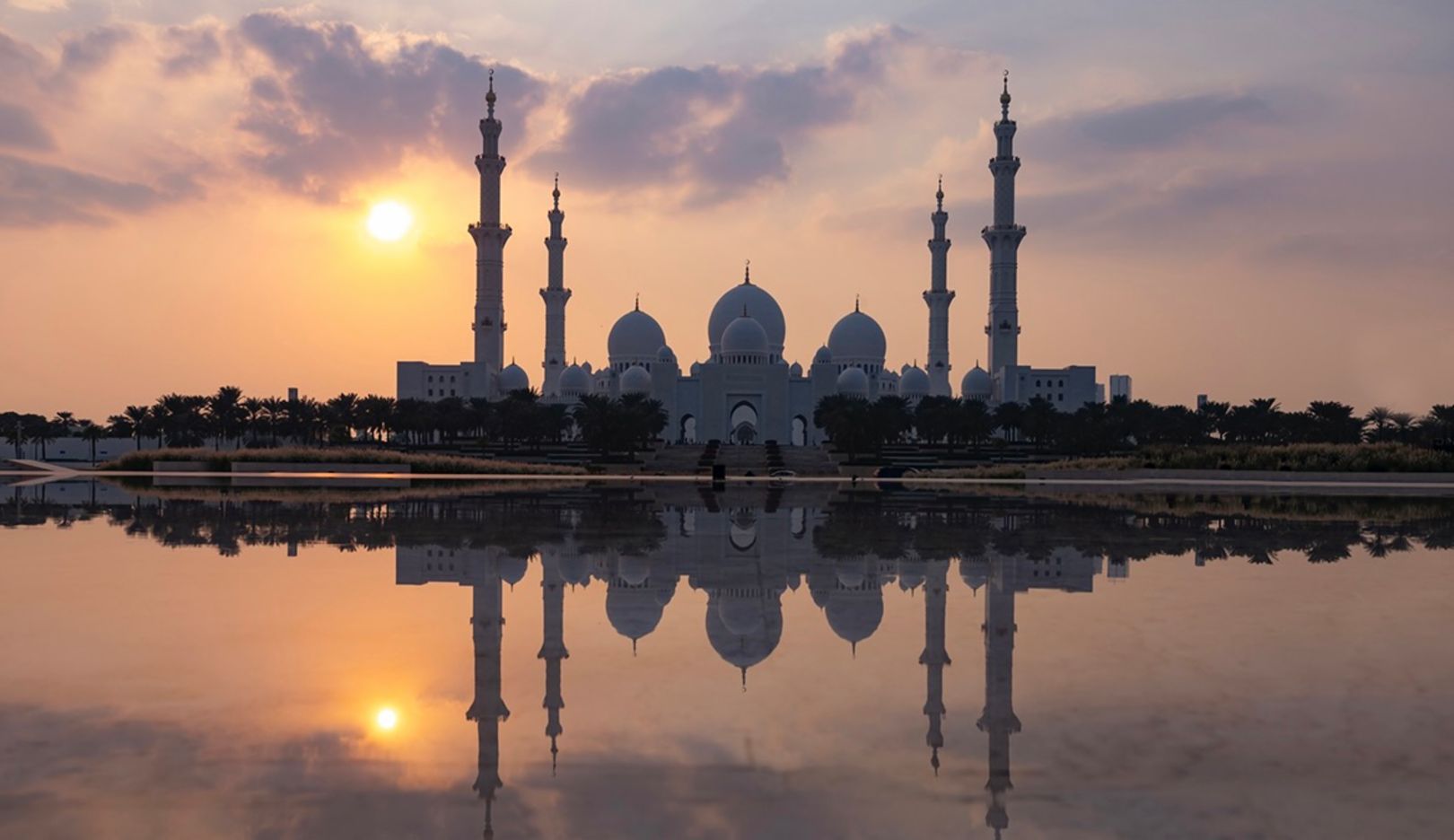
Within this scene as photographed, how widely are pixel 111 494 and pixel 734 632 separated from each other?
25.3 meters

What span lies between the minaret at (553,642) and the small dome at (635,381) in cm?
7622

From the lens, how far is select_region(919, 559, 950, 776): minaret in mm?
6677

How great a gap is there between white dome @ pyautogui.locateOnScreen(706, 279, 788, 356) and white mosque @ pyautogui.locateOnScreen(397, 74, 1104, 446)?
4.0 inches

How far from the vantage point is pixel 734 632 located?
9.70 metres

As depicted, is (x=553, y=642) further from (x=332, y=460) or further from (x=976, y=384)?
(x=976, y=384)

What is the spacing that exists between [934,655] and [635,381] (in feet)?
272

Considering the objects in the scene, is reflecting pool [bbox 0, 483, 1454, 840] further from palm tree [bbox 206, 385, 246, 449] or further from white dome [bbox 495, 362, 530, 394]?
white dome [bbox 495, 362, 530, 394]

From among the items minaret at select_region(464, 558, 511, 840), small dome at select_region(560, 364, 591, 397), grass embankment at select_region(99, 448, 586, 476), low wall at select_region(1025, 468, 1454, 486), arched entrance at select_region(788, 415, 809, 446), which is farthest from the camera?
small dome at select_region(560, 364, 591, 397)

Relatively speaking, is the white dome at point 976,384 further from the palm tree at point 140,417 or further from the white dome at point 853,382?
the palm tree at point 140,417

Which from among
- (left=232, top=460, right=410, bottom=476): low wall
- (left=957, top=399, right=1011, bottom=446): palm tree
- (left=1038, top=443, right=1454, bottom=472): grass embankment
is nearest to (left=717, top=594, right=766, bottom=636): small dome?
(left=232, top=460, right=410, bottom=476): low wall

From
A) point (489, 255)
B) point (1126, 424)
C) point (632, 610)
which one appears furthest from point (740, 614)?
point (489, 255)

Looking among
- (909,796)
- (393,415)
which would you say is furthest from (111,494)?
(393,415)

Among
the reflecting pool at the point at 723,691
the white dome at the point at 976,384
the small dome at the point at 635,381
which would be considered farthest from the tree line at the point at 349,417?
the reflecting pool at the point at 723,691

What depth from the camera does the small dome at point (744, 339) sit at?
90.2 metres
